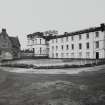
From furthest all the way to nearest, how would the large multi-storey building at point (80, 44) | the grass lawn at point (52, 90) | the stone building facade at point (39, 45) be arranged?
the stone building facade at point (39, 45), the large multi-storey building at point (80, 44), the grass lawn at point (52, 90)

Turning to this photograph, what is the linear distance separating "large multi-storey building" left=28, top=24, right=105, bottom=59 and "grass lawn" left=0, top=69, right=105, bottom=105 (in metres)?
22.5

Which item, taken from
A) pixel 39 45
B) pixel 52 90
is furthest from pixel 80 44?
pixel 52 90

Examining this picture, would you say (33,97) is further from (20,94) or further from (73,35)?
(73,35)

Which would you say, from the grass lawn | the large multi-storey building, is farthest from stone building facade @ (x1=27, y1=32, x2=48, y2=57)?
the grass lawn

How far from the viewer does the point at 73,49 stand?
41125 mm

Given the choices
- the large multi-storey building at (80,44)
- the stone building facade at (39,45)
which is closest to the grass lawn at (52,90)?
the large multi-storey building at (80,44)

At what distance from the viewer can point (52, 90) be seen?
11.0 m

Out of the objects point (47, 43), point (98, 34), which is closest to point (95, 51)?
point (98, 34)

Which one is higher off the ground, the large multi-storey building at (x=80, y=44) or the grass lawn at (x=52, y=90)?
the large multi-storey building at (x=80, y=44)

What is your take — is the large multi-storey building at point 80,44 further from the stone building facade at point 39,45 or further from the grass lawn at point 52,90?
the grass lawn at point 52,90

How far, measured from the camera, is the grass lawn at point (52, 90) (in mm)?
9367

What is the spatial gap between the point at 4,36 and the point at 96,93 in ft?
114

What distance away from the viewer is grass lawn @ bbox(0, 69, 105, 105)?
30.7 ft

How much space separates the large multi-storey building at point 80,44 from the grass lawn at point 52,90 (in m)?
22.5
